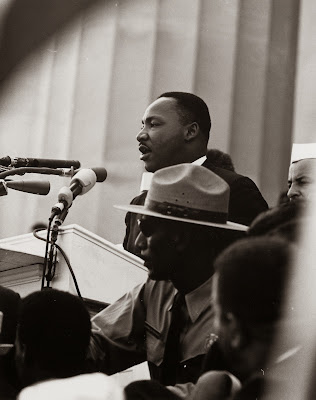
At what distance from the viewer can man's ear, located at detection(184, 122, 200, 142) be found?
2074mm

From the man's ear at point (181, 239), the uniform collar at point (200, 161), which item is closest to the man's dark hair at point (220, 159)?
the uniform collar at point (200, 161)

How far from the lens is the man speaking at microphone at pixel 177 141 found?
6.44ft

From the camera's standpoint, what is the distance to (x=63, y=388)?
167cm

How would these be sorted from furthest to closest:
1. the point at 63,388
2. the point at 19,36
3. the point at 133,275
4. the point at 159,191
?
1. the point at 19,36
2. the point at 133,275
3. the point at 159,191
4. the point at 63,388

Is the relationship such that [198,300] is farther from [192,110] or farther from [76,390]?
[192,110]

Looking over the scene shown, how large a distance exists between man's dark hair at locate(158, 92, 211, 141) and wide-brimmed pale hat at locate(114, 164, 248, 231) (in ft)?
0.91

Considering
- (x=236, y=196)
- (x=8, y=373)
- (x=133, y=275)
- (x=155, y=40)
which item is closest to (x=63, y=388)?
(x=8, y=373)

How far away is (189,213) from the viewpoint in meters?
1.78

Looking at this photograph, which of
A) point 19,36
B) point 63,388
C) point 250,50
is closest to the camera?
point 63,388

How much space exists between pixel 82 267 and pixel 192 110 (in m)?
0.52

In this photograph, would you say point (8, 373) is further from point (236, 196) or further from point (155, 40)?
point (155, 40)

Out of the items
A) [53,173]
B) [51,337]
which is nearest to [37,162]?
[53,173]

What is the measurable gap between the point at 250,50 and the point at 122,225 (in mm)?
610

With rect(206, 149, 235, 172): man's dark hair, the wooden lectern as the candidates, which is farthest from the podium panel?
rect(206, 149, 235, 172): man's dark hair
